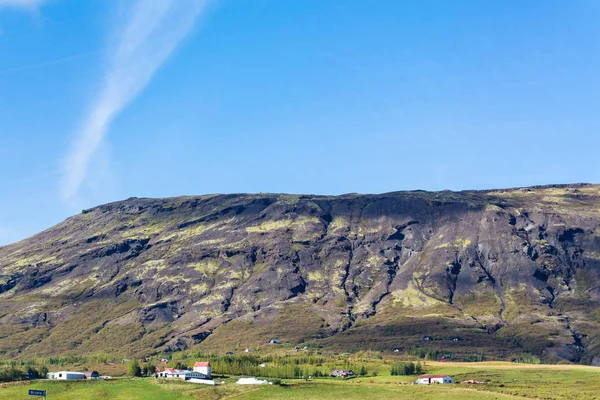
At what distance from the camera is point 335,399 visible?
179500 mm

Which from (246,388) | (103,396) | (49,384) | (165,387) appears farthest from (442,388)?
(49,384)

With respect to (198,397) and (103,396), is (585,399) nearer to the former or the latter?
(198,397)

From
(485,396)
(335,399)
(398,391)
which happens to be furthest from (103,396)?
(485,396)

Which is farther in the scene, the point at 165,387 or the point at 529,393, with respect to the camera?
the point at 165,387

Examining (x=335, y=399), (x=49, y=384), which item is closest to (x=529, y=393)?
(x=335, y=399)

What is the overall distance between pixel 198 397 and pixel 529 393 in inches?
2874

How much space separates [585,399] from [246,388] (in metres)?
75.1

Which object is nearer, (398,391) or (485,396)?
(485,396)

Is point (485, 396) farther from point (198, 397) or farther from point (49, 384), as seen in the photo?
point (49, 384)

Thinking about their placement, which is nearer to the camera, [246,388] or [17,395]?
[17,395]

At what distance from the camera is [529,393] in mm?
185875

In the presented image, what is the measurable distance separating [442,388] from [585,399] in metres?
33.5

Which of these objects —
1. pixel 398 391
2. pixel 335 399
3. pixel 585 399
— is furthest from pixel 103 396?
pixel 585 399

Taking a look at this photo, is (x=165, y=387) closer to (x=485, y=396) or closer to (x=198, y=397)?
(x=198, y=397)
